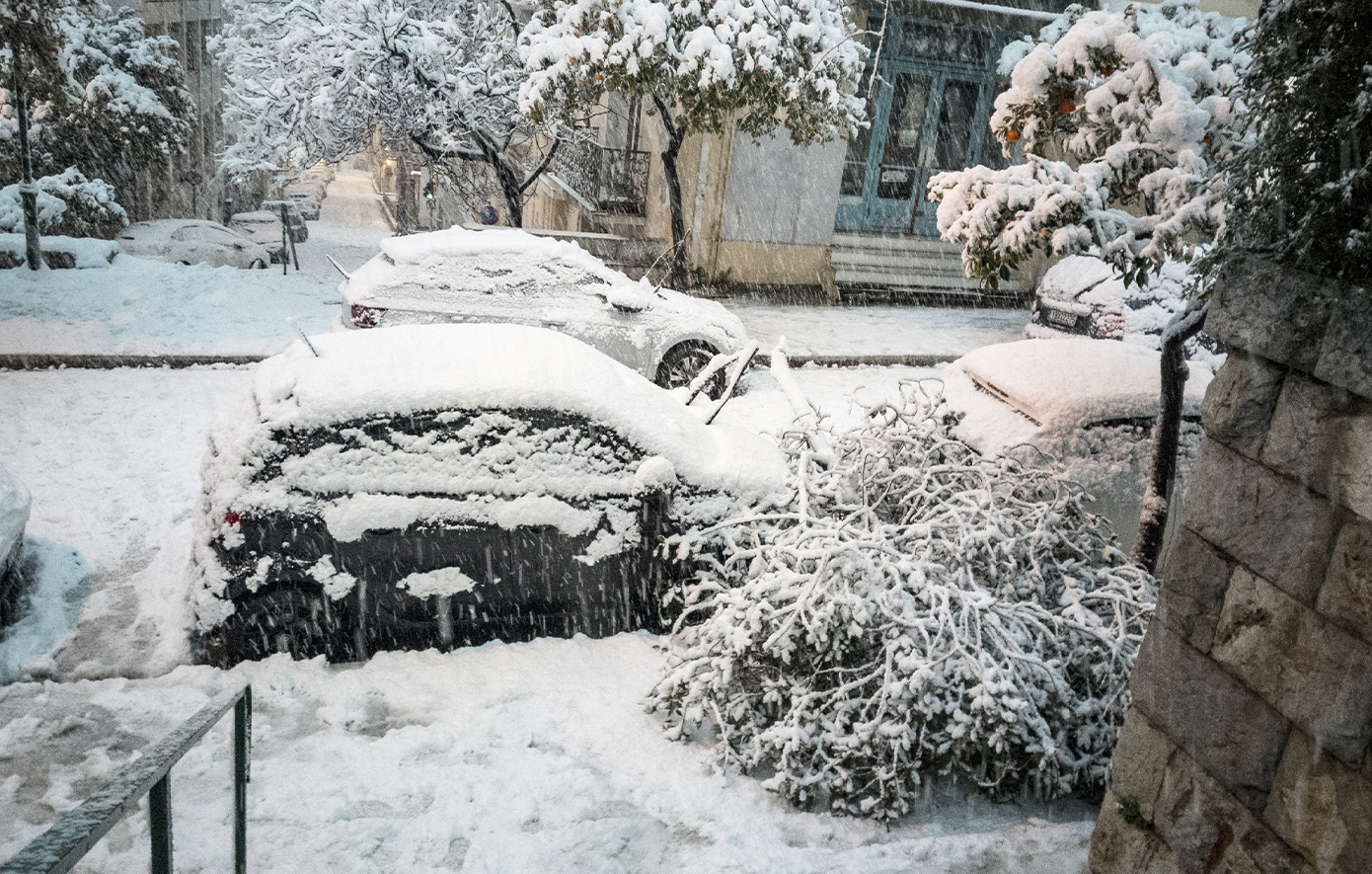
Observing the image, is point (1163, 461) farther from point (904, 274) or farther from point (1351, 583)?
point (904, 274)

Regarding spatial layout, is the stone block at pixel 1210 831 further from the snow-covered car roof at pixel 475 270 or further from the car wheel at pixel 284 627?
the snow-covered car roof at pixel 475 270

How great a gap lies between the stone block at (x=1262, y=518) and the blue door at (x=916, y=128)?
53.2 feet

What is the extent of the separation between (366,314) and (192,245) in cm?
905

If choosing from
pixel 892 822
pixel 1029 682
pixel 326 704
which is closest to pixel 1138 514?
pixel 1029 682

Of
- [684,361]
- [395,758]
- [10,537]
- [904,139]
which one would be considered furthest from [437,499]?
[904,139]

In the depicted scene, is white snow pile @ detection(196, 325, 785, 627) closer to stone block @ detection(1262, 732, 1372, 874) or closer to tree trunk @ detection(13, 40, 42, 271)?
stone block @ detection(1262, 732, 1372, 874)

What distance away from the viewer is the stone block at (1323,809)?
2.33m

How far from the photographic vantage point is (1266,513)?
254cm

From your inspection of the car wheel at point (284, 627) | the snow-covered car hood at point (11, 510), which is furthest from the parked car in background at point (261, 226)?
the car wheel at point (284, 627)

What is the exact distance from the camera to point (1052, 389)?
6734mm

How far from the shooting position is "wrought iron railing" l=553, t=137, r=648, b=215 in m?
18.7

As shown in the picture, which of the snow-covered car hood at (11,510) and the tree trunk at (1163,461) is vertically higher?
the tree trunk at (1163,461)

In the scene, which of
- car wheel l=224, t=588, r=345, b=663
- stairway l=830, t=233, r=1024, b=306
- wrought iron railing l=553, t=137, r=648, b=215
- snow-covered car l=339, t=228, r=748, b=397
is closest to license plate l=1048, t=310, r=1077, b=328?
stairway l=830, t=233, r=1024, b=306

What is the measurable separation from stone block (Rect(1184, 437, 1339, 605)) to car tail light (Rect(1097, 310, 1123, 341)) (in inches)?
408
